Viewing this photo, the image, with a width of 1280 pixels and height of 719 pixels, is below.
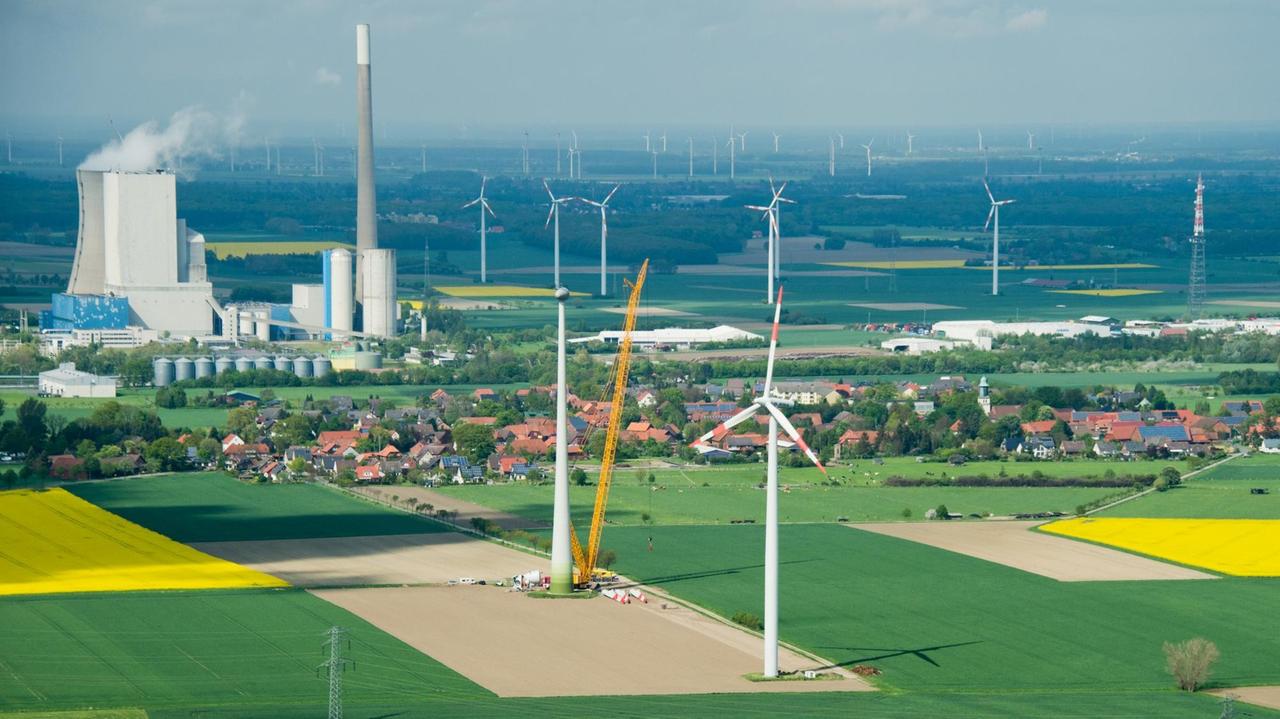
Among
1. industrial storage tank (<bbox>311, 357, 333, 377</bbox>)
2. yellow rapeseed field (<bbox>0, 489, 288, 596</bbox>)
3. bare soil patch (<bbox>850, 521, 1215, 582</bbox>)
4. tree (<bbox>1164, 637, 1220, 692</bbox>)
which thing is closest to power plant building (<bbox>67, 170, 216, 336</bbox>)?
industrial storage tank (<bbox>311, 357, 333, 377</bbox>)

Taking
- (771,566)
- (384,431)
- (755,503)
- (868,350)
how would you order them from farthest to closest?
(868,350) → (384,431) → (755,503) → (771,566)

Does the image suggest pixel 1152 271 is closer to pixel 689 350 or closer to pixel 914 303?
pixel 914 303

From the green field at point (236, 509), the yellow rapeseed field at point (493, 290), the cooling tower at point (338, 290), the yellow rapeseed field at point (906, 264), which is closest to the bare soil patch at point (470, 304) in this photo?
the yellow rapeseed field at point (493, 290)

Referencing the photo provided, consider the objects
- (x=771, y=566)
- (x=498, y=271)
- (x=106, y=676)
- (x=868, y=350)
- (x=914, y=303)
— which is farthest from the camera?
(x=498, y=271)

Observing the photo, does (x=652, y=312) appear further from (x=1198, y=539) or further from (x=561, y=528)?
(x=561, y=528)

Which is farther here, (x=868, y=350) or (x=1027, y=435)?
(x=868, y=350)

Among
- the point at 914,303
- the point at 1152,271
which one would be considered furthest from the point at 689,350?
the point at 1152,271

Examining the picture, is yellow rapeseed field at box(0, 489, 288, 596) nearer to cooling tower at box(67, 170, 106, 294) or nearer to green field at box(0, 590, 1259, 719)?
green field at box(0, 590, 1259, 719)
